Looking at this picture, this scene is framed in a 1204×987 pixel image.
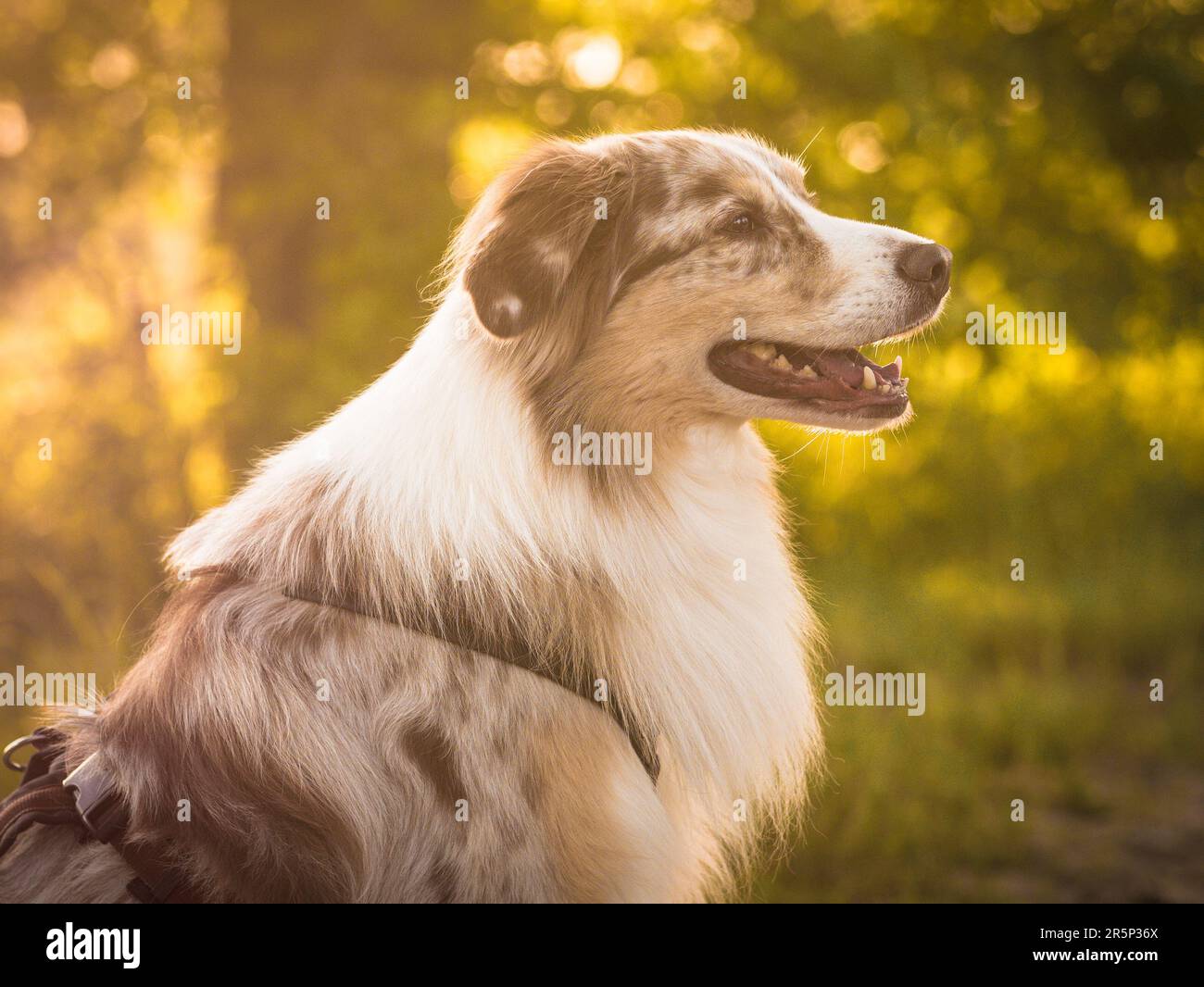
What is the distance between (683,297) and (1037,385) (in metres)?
4.47

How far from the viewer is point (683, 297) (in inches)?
102

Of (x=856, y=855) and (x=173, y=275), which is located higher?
(x=173, y=275)

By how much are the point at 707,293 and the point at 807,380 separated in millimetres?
327

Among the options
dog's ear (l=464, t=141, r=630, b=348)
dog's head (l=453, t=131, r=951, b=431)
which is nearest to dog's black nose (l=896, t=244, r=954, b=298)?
dog's head (l=453, t=131, r=951, b=431)

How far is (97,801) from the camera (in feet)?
6.48

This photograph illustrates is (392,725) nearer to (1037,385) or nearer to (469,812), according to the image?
(469,812)

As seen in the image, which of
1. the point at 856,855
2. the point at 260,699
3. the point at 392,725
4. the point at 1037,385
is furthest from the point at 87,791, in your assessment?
the point at 1037,385

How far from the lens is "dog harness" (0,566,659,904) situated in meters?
1.96
